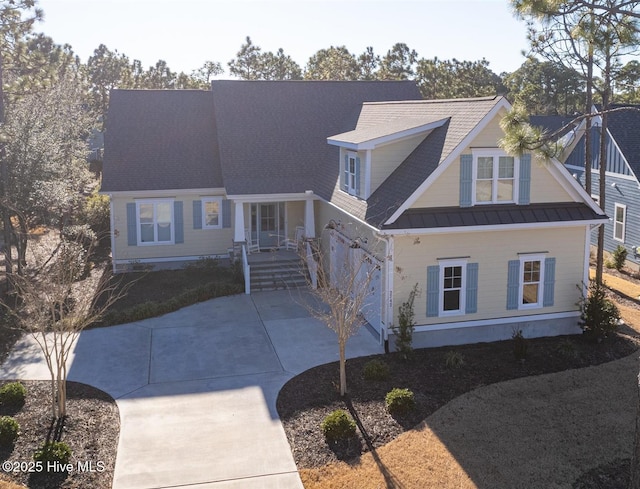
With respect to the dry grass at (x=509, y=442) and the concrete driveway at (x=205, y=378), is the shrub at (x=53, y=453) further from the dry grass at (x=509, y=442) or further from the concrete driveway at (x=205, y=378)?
the dry grass at (x=509, y=442)

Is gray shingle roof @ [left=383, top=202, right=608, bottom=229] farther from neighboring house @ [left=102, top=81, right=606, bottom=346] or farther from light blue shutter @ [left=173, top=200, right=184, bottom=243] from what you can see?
light blue shutter @ [left=173, top=200, right=184, bottom=243]

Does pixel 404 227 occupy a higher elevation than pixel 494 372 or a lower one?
higher

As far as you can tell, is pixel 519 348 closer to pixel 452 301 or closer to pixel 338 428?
pixel 452 301

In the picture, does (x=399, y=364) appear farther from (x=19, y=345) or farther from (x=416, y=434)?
(x=19, y=345)

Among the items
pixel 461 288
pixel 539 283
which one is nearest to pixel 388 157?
pixel 461 288

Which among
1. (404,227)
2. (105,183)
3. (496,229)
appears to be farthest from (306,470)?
(105,183)

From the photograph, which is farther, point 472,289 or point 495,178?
point 472,289
